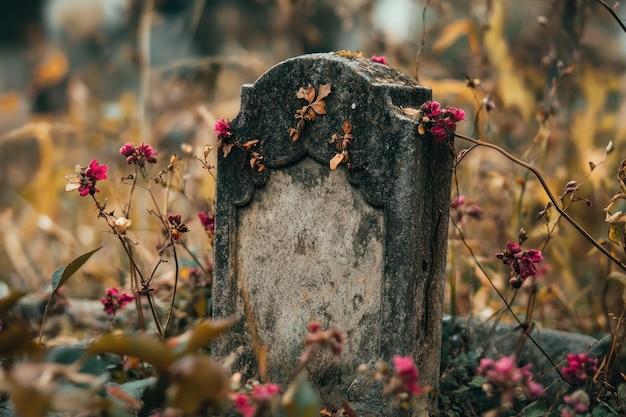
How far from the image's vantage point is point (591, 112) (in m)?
4.39

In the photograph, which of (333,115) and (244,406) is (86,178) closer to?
(333,115)

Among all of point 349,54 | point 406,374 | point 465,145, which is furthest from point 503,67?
point 406,374

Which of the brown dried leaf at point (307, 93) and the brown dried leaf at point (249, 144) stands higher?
the brown dried leaf at point (307, 93)

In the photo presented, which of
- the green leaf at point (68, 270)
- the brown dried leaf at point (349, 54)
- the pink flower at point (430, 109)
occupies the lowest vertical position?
the green leaf at point (68, 270)

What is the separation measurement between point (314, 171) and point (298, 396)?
922mm

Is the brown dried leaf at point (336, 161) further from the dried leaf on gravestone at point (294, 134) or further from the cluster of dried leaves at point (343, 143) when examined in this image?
the dried leaf on gravestone at point (294, 134)

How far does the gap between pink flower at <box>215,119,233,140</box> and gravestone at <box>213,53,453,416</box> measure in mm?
19

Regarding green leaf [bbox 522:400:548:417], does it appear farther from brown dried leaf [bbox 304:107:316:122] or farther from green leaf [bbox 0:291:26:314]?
green leaf [bbox 0:291:26:314]

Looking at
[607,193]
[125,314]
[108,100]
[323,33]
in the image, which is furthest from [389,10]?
[125,314]

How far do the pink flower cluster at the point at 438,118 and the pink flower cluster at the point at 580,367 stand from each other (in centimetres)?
76

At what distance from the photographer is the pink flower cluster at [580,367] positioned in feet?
A: 7.59

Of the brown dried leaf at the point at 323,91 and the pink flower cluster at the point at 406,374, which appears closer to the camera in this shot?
the pink flower cluster at the point at 406,374

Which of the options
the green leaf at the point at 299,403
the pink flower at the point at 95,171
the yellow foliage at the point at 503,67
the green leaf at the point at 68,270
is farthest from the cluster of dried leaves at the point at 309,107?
the yellow foliage at the point at 503,67

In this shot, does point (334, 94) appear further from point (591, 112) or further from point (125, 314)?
point (591, 112)
